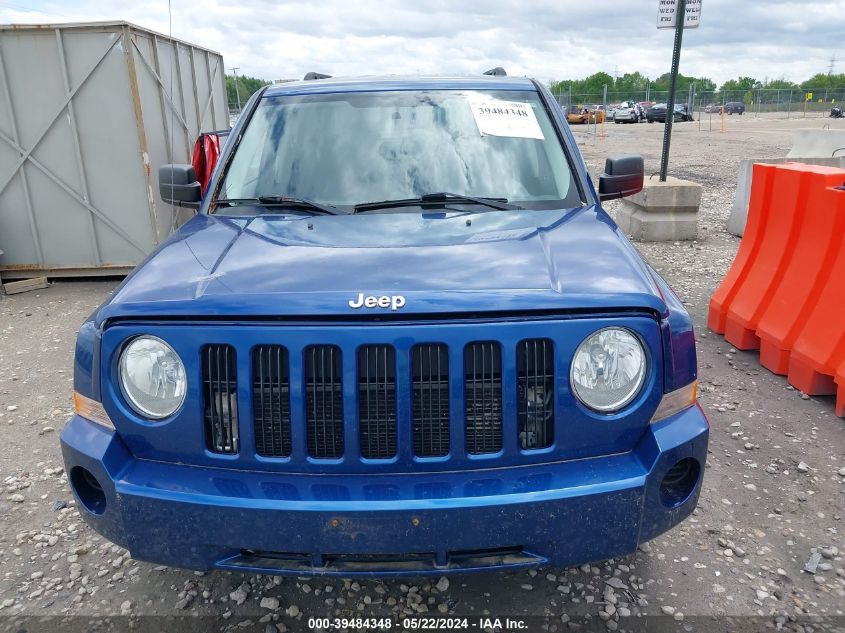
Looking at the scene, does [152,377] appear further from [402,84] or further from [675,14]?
[675,14]

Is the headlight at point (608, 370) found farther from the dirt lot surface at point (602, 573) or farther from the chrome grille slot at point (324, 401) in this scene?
the dirt lot surface at point (602, 573)

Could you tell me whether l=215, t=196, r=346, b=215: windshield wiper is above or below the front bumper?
above

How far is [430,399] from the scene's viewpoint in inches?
82.9

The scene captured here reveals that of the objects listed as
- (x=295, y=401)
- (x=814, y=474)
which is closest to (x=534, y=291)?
(x=295, y=401)

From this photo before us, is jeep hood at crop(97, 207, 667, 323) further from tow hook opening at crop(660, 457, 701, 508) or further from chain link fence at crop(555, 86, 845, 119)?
chain link fence at crop(555, 86, 845, 119)

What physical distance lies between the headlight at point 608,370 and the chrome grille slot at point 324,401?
0.74m

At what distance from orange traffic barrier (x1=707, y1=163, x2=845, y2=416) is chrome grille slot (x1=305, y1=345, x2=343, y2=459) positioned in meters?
3.52

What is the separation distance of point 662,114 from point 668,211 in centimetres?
4347

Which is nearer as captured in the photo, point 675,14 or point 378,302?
point 378,302

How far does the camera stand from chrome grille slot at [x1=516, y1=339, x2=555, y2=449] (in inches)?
82.3

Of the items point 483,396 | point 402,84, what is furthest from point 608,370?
point 402,84

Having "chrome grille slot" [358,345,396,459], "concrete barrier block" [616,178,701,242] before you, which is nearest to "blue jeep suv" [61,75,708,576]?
"chrome grille slot" [358,345,396,459]

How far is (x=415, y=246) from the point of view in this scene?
249cm

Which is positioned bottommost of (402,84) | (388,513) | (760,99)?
(388,513)
